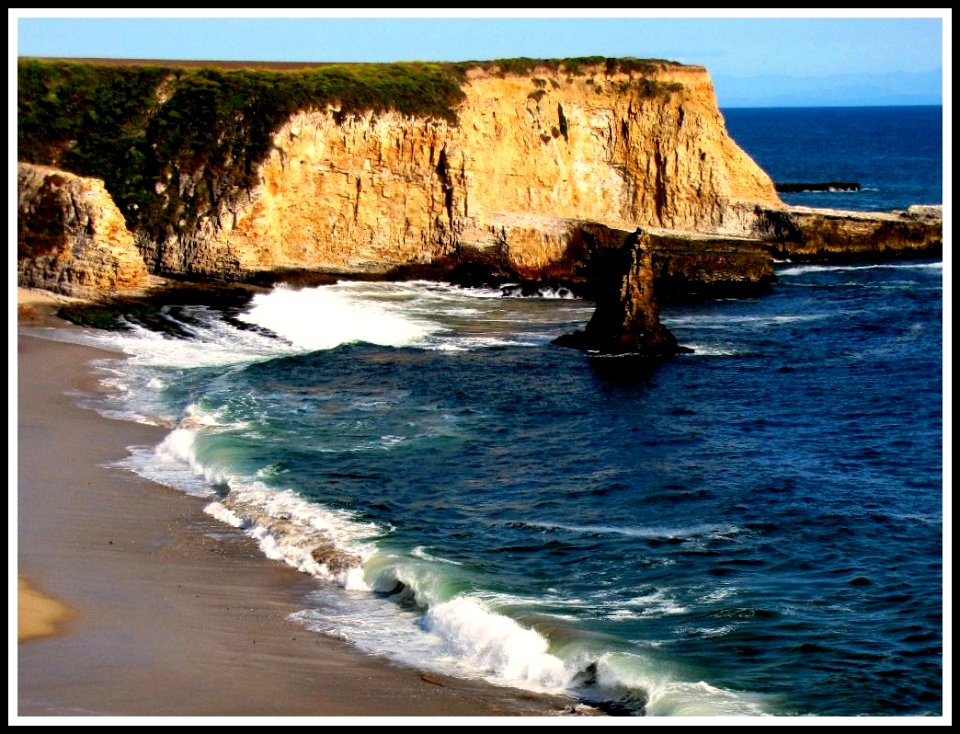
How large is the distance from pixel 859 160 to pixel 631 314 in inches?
3548

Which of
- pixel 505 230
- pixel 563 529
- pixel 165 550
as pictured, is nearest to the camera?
pixel 165 550

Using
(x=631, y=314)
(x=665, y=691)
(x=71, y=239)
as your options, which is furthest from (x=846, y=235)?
(x=665, y=691)

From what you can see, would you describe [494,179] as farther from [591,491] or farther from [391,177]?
[591,491]

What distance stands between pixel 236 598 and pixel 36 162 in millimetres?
28981

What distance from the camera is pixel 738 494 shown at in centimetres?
2253

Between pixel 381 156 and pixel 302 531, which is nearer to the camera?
pixel 302 531

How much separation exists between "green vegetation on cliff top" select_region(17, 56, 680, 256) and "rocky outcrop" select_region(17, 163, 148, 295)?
3.10m

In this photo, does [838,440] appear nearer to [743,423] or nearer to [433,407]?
[743,423]

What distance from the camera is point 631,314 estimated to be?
115 ft

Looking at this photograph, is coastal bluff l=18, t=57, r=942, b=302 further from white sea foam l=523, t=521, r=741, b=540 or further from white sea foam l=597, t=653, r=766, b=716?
white sea foam l=597, t=653, r=766, b=716

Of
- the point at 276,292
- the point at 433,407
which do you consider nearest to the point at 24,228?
the point at 276,292

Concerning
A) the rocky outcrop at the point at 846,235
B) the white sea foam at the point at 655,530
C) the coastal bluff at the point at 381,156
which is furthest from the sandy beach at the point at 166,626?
the rocky outcrop at the point at 846,235

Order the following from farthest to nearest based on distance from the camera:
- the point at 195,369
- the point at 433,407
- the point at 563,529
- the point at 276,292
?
the point at 276,292 < the point at 195,369 < the point at 433,407 < the point at 563,529

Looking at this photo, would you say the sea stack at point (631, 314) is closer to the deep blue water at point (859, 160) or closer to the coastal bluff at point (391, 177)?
the coastal bluff at point (391, 177)
